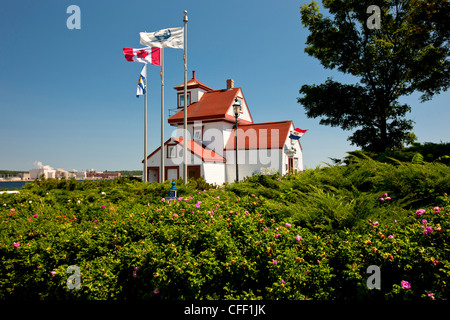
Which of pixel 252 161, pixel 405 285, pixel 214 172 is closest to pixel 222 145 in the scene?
pixel 214 172

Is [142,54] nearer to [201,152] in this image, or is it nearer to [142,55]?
[142,55]

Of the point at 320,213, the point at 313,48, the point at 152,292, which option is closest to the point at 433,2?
the point at 313,48

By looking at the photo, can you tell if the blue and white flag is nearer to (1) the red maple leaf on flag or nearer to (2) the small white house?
(1) the red maple leaf on flag

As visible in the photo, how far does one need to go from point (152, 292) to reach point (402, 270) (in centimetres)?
273

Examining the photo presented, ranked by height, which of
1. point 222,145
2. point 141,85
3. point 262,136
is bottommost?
point 222,145

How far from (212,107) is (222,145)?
14.8 feet

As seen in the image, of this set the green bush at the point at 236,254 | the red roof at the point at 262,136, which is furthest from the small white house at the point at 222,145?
the green bush at the point at 236,254

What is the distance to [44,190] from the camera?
10.5 meters

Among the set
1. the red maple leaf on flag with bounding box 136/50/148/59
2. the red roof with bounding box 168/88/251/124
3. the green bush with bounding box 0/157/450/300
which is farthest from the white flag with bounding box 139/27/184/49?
the green bush with bounding box 0/157/450/300

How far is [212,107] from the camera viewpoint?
1180 inches

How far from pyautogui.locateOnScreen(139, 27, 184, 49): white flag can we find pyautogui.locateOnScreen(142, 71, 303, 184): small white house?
37.4ft

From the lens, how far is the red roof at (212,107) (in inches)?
1133

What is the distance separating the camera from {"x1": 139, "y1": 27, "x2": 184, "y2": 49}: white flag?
15.6 metres

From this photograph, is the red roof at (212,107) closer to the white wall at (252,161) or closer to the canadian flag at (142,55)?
the white wall at (252,161)
